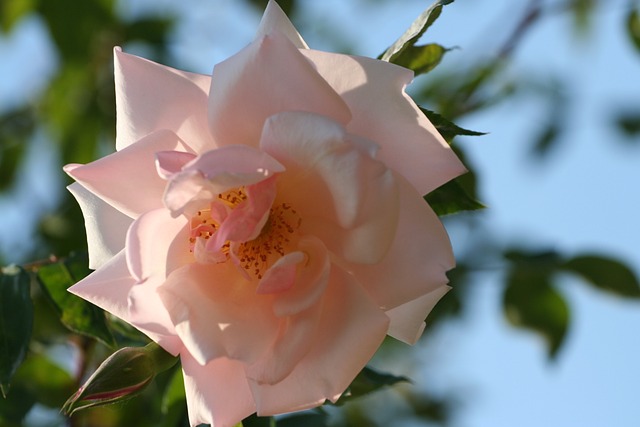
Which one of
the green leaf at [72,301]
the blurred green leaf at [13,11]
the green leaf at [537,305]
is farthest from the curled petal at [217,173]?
the blurred green leaf at [13,11]

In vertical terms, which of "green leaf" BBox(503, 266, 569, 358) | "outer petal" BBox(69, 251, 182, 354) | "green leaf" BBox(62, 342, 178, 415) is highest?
"outer petal" BBox(69, 251, 182, 354)

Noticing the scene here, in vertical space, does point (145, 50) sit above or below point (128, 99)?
below

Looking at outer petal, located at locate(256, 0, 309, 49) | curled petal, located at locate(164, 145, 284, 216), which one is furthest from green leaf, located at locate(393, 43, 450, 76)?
curled petal, located at locate(164, 145, 284, 216)

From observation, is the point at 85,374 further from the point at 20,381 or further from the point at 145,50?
the point at 145,50

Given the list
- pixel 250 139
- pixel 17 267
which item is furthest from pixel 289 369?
pixel 17 267

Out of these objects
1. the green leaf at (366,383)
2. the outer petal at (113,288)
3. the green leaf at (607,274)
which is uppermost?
the outer petal at (113,288)

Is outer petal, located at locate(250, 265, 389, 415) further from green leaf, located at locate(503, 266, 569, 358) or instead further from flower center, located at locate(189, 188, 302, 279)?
green leaf, located at locate(503, 266, 569, 358)

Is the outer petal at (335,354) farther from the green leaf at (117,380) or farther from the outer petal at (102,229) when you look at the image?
the outer petal at (102,229)
